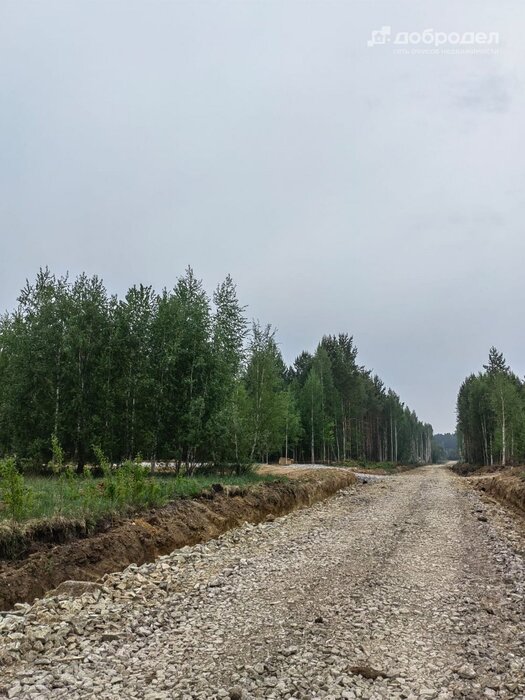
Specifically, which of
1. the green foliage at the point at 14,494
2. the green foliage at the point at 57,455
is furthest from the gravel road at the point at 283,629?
the green foliage at the point at 57,455

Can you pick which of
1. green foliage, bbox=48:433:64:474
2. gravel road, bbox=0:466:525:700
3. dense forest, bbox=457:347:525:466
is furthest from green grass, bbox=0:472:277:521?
dense forest, bbox=457:347:525:466

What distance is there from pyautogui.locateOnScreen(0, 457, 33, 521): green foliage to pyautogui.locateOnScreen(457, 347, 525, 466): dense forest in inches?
1995

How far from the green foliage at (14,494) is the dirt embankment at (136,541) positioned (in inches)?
33.5

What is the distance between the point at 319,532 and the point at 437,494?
47.3 feet

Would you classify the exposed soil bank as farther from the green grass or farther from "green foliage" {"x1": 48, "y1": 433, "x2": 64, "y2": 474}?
"green foliage" {"x1": 48, "y1": 433, "x2": 64, "y2": 474}

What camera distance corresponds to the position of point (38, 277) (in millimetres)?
26078

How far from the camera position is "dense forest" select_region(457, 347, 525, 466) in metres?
55.4

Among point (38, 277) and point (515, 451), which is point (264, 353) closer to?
point (38, 277)

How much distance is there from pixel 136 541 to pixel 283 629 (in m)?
4.57

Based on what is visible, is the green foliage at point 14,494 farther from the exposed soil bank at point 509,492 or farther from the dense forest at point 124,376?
the exposed soil bank at point 509,492

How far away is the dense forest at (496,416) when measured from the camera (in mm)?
55406

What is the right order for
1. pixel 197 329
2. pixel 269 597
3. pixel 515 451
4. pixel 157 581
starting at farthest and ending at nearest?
pixel 515 451
pixel 197 329
pixel 157 581
pixel 269 597

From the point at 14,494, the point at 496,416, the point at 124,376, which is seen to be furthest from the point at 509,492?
the point at 496,416

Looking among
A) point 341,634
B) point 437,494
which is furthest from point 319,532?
point 437,494
